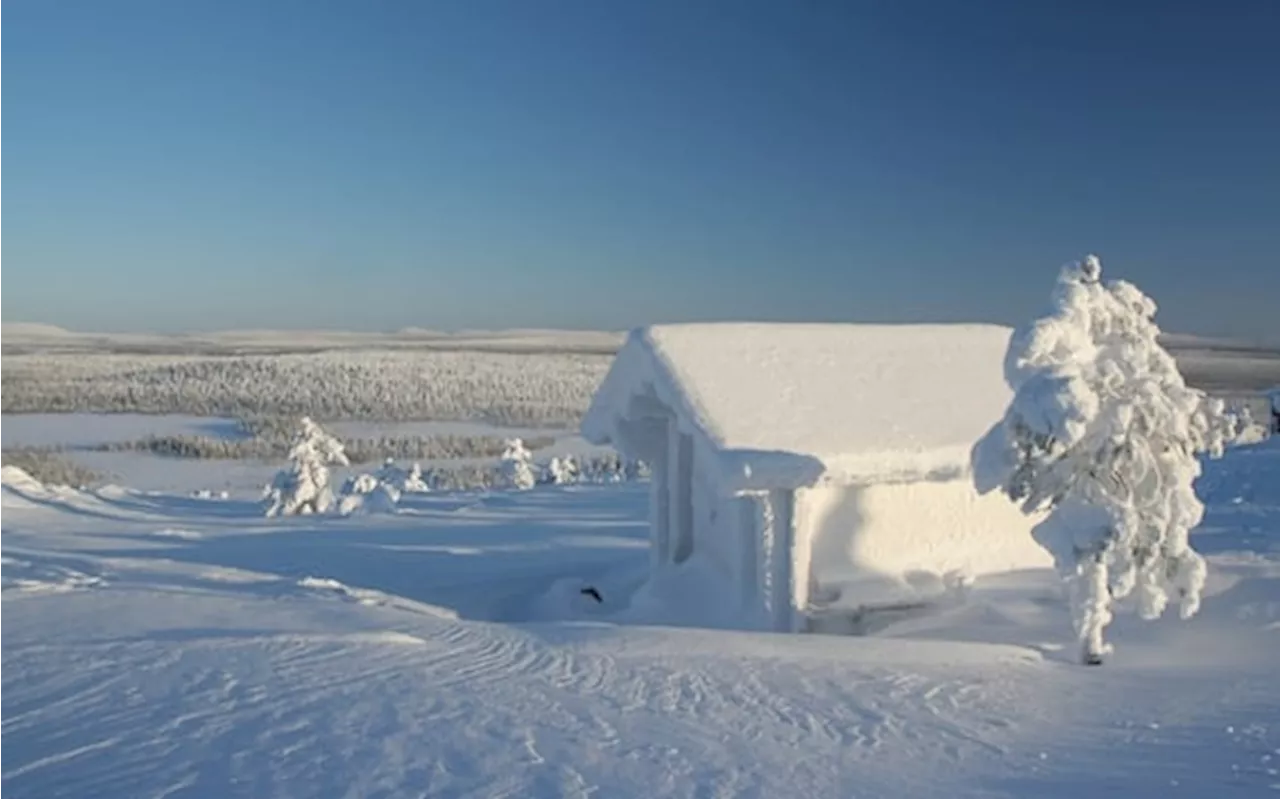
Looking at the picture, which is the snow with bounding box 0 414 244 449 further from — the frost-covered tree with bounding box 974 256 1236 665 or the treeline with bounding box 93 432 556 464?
the frost-covered tree with bounding box 974 256 1236 665

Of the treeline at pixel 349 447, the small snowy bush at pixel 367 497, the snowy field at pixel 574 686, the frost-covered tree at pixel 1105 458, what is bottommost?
the treeline at pixel 349 447

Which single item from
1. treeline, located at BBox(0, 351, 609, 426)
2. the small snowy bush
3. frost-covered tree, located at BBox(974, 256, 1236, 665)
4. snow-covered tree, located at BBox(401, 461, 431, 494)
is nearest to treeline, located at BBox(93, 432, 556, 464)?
treeline, located at BBox(0, 351, 609, 426)

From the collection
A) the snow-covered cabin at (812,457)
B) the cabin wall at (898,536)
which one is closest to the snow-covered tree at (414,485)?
the snow-covered cabin at (812,457)

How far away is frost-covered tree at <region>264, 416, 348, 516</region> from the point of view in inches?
1211

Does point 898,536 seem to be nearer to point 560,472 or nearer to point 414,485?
point 414,485

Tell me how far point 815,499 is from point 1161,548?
14.7 ft

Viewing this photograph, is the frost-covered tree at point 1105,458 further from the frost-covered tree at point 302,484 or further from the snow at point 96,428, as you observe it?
the snow at point 96,428

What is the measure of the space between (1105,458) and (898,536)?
15.5ft

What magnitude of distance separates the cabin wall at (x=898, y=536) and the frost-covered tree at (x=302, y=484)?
66.7 ft

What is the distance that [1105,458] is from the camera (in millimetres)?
10008

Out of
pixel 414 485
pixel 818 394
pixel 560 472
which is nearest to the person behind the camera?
pixel 818 394

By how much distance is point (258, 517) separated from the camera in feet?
94.9

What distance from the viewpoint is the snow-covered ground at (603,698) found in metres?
7.05

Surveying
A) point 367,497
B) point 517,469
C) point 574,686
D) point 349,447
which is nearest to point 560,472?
point 517,469
